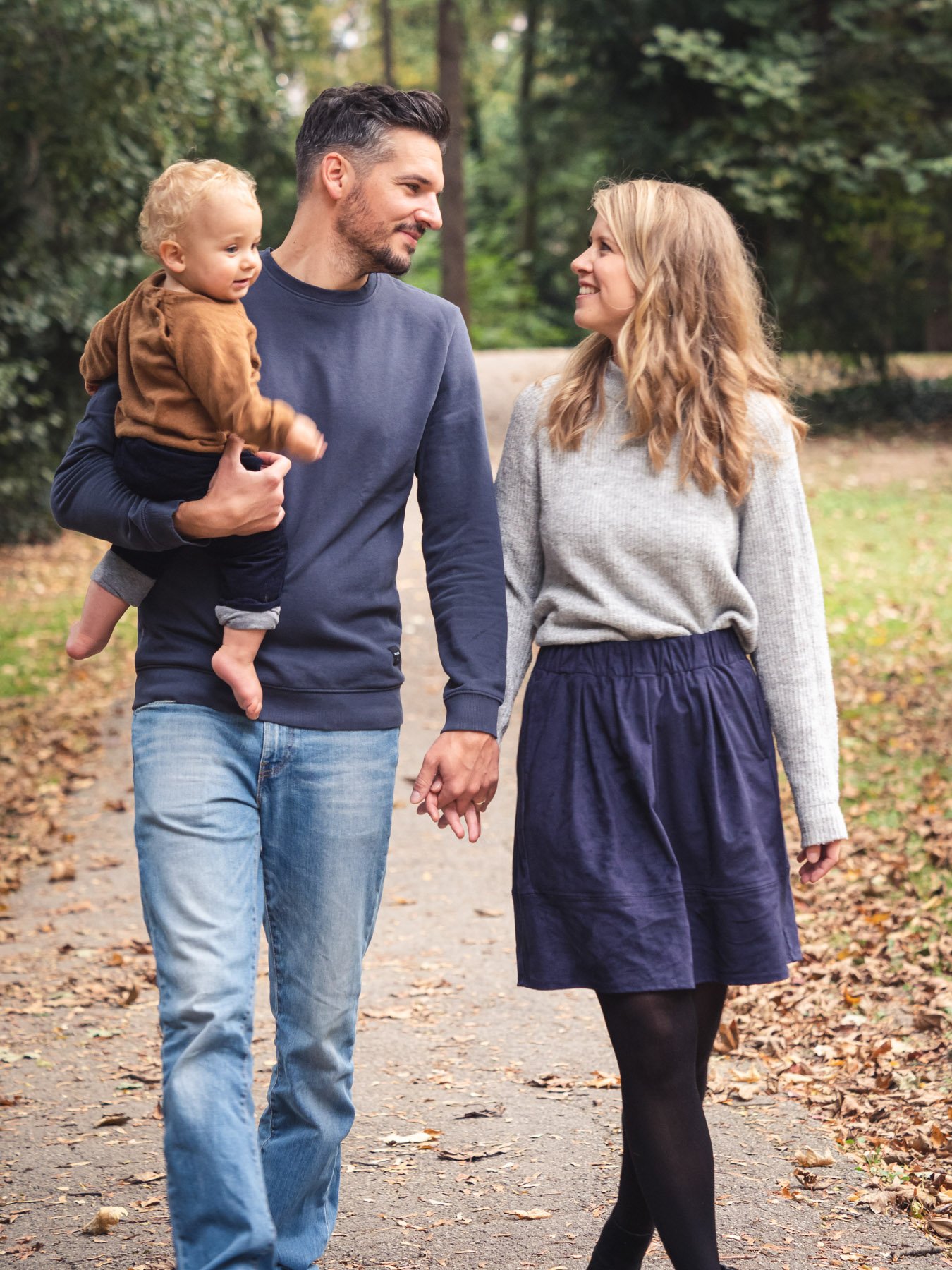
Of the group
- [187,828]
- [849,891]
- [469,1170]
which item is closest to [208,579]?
[187,828]

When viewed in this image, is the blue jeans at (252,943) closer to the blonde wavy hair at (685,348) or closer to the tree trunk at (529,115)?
the blonde wavy hair at (685,348)

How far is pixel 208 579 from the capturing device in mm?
2822

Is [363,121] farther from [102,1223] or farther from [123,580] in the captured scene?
[102,1223]

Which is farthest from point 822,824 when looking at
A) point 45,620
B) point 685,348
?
point 45,620

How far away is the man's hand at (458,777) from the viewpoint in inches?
120

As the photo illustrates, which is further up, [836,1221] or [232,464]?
[232,464]

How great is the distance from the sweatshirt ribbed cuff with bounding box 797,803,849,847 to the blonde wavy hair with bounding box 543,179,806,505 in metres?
0.67

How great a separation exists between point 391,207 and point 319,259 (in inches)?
7.1

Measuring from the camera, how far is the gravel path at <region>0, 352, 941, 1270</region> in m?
3.53

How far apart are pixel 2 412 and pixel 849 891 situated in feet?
41.8

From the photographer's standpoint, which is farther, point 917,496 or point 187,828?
point 917,496

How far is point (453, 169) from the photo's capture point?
24266mm

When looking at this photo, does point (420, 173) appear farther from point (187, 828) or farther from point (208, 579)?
point (187, 828)

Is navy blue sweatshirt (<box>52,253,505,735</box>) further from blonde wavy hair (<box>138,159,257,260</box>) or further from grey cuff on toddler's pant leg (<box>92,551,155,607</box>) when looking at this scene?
blonde wavy hair (<box>138,159,257,260</box>)
